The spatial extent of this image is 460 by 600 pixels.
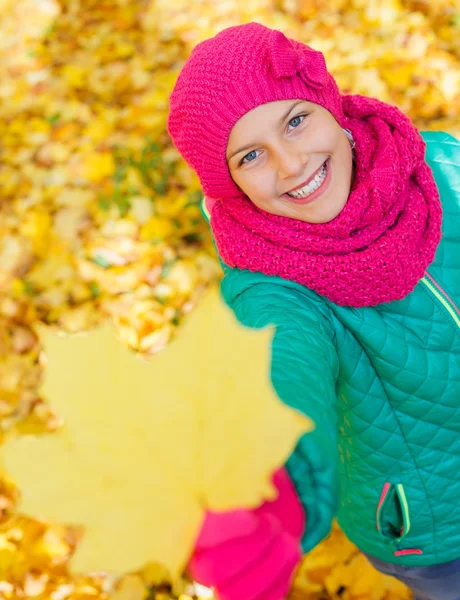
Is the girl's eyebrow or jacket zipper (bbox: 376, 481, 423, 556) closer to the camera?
the girl's eyebrow

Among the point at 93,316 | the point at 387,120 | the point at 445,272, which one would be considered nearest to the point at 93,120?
the point at 93,316

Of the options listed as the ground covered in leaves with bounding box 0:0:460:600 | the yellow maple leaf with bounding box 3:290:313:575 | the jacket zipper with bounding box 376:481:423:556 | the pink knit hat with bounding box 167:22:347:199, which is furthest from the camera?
the ground covered in leaves with bounding box 0:0:460:600

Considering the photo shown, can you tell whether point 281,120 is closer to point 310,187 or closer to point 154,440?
point 310,187

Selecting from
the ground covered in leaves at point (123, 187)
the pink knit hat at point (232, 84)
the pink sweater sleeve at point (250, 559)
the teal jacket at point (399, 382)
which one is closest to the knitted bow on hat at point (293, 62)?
the pink knit hat at point (232, 84)

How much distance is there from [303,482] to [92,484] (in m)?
0.21

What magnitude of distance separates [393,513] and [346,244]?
0.60 meters

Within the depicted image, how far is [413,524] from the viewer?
1190 millimetres

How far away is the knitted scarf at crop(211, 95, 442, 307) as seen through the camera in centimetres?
101

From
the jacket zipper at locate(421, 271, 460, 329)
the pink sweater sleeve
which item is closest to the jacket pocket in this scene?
the jacket zipper at locate(421, 271, 460, 329)

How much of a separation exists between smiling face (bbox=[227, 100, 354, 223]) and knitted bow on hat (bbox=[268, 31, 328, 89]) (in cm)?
4

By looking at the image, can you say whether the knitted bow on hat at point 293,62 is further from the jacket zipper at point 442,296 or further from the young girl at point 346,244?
the jacket zipper at point 442,296

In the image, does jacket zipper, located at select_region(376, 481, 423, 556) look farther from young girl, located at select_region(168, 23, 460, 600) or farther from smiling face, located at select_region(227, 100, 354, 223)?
smiling face, located at select_region(227, 100, 354, 223)

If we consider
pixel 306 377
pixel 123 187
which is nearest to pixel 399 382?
pixel 306 377

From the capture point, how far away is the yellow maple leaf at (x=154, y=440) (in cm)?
48
